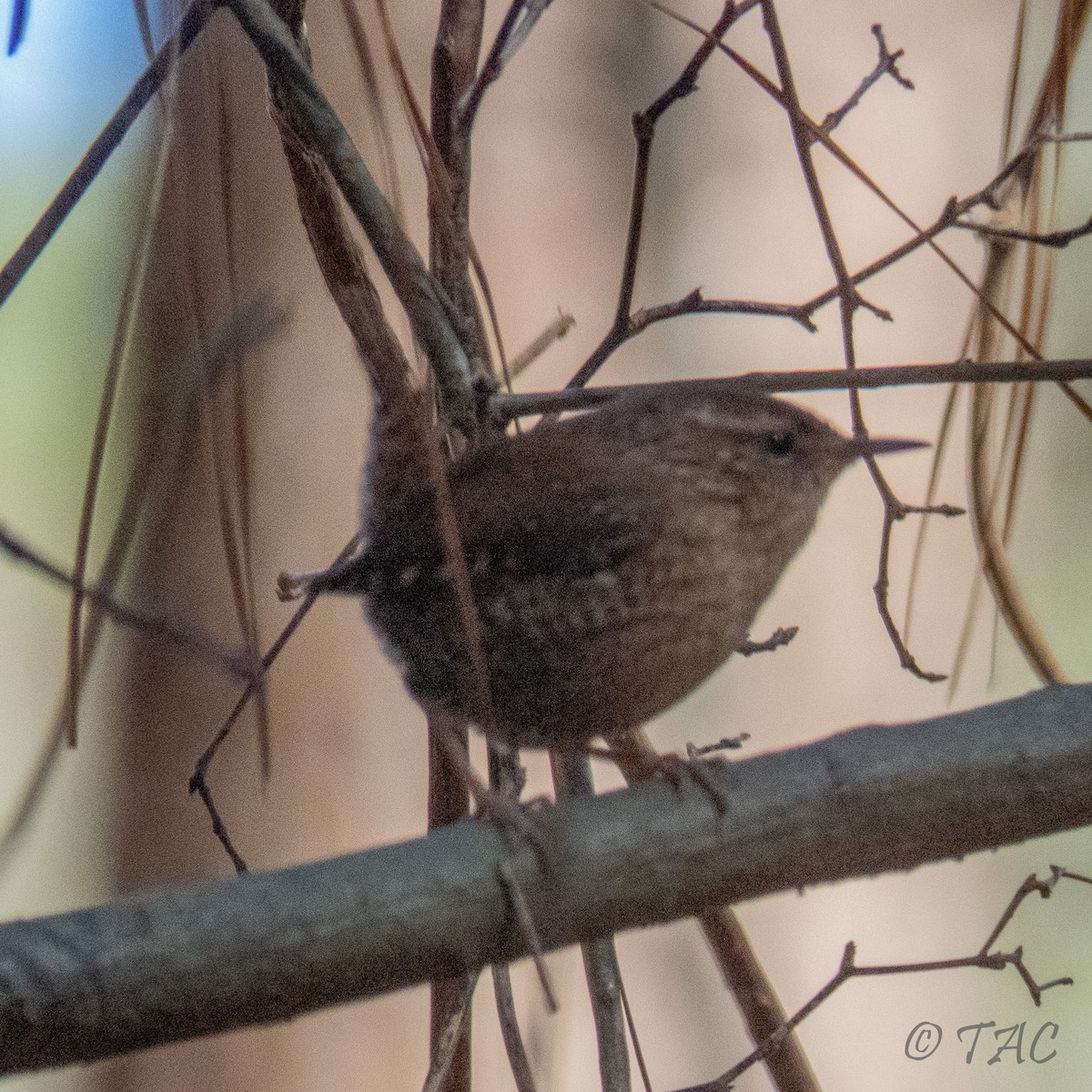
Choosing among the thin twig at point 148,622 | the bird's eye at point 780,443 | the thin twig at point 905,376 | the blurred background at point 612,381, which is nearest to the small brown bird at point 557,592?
the bird's eye at point 780,443

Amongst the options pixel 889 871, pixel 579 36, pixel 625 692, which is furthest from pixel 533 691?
pixel 579 36

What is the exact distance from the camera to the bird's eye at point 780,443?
4.50 ft

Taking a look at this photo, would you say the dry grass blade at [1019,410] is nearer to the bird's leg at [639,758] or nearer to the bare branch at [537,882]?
the bare branch at [537,882]

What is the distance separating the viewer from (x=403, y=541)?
45.4 inches

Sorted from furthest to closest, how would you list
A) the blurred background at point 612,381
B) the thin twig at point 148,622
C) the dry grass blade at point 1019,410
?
the blurred background at point 612,381 → the dry grass blade at point 1019,410 → the thin twig at point 148,622

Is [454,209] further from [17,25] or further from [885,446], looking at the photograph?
[885,446]

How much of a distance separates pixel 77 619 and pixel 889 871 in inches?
22.0

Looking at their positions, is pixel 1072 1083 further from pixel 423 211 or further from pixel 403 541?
pixel 403 541

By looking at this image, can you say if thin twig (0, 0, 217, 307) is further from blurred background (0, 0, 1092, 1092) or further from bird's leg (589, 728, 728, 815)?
blurred background (0, 0, 1092, 1092)

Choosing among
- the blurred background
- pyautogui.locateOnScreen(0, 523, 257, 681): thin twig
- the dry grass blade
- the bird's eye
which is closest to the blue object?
pyautogui.locateOnScreen(0, 523, 257, 681): thin twig

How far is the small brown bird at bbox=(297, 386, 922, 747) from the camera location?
115 centimetres

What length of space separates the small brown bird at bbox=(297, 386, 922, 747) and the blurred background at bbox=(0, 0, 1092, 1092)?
939mm

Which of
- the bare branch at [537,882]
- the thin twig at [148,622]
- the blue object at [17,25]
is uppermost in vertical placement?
the blue object at [17,25]

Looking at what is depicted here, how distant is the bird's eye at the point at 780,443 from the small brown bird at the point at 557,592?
0.17m
